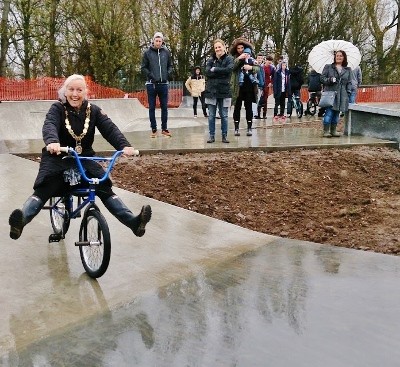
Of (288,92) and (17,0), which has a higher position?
(17,0)

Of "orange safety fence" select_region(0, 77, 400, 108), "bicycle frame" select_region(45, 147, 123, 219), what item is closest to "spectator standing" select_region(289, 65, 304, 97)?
"orange safety fence" select_region(0, 77, 400, 108)

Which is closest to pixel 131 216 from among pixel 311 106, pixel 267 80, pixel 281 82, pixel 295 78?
pixel 281 82

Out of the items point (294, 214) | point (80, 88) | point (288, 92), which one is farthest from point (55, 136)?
point (288, 92)

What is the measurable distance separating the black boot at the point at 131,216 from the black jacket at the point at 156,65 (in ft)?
22.6

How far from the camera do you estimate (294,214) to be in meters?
7.18

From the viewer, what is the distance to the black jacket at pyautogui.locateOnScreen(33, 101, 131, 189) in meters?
4.92

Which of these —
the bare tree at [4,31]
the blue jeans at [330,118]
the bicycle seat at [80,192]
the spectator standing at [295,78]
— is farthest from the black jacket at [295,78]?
the bare tree at [4,31]

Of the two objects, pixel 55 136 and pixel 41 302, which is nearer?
pixel 41 302

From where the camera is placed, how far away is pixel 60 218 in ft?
18.4

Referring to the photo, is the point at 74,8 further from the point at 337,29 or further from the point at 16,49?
the point at 337,29

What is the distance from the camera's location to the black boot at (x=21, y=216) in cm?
473

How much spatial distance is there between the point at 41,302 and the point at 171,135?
8.79m

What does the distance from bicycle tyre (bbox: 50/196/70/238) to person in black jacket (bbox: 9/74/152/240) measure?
1.29 feet

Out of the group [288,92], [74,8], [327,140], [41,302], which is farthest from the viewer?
[74,8]
